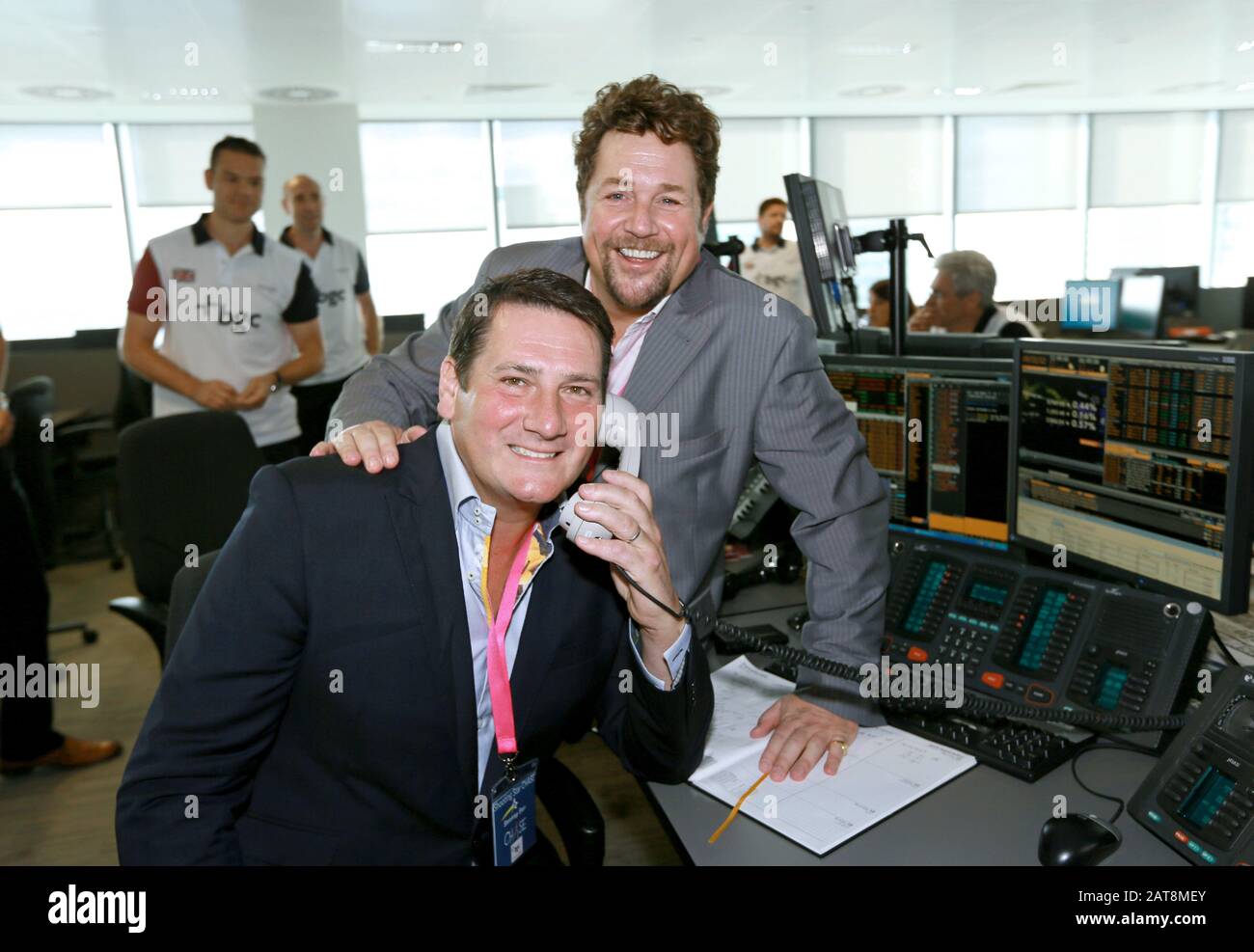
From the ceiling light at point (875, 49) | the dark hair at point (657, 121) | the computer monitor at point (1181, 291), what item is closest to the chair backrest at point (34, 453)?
the dark hair at point (657, 121)

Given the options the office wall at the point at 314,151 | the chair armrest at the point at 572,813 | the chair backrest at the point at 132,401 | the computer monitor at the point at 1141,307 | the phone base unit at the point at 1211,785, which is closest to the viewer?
the phone base unit at the point at 1211,785

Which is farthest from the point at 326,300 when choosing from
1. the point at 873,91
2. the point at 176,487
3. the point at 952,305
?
the point at 873,91

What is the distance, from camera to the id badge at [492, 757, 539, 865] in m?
1.32

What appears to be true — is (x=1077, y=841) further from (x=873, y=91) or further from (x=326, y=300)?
(x=873, y=91)

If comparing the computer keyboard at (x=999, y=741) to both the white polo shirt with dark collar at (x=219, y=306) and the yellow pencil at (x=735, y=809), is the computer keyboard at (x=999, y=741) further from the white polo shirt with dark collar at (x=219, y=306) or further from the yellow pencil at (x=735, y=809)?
the white polo shirt with dark collar at (x=219, y=306)

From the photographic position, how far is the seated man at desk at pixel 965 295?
3827 mm

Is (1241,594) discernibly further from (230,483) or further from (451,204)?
(451,204)

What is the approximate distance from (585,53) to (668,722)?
276 inches

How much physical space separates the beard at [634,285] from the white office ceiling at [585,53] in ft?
15.8

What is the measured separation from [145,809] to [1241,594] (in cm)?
148

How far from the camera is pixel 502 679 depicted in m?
1.30

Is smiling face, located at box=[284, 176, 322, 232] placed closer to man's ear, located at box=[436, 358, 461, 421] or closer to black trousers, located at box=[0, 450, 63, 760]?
black trousers, located at box=[0, 450, 63, 760]
